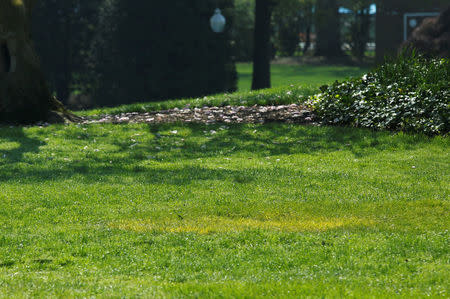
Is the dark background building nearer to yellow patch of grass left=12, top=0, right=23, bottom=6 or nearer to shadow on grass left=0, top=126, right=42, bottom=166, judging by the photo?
yellow patch of grass left=12, top=0, right=23, bottom=6

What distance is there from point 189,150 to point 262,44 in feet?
45.0

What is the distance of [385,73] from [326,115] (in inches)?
63.9

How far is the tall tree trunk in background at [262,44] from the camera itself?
22312 mm

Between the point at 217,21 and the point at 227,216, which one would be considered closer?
the point at 227,216

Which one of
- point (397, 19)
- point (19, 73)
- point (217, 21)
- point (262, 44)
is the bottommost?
point (19, 73)

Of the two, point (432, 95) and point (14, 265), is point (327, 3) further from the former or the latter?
point (14, 265)

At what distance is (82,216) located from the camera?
677cm

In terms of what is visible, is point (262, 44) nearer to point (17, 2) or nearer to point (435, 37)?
point (435, 37)

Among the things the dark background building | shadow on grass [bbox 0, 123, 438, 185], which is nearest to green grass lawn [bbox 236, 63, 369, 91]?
the dark background building

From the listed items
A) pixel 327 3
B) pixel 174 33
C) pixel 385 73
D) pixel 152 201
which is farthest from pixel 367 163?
pixel 327 3

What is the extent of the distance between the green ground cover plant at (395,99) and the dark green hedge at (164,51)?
11588mm

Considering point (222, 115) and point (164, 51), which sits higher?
point (164, 51)

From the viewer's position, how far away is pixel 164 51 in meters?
24.3

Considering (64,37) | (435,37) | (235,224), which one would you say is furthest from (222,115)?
(64,37)
